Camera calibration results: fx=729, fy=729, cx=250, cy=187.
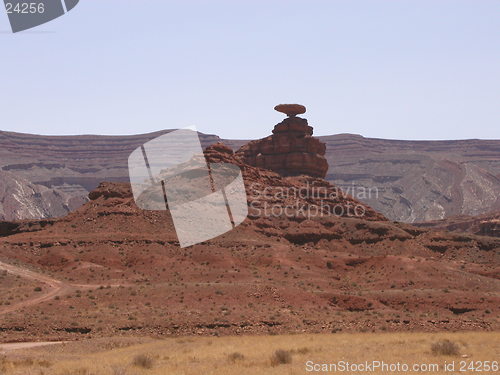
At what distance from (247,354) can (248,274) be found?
2531 cm

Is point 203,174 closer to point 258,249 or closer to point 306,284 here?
point 258,249

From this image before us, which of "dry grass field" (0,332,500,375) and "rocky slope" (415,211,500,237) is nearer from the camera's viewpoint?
"dry grass field" (0,332,500,375)

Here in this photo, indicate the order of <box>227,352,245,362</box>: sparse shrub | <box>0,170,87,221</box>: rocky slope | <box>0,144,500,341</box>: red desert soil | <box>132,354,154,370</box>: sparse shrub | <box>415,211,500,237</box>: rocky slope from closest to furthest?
<box>132,354,154,370</box>: sparse shrub < <box>227,352,245,362</box>: sparse shrub < <box>0,144,500,341</box>: red desert soil < <box>415,211,500,237</box>: rocky slope < <box>0,170,87,221</box>: rocky slope

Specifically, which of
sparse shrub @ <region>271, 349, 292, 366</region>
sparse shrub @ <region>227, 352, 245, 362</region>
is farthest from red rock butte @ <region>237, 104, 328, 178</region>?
sparse shrub @ <region>271, 349, 292, 366</region>

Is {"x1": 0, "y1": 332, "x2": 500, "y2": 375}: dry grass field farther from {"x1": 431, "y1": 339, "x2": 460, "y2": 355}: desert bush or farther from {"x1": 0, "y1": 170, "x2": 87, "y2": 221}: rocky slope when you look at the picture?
{"x1": 0, "y1": 170, "x2": 87, "y2": 221}: rocky slope

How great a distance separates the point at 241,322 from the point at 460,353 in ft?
50.0

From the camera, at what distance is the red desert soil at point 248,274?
39.8 meters

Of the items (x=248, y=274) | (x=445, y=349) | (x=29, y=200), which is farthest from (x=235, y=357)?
(x=29, y=200)

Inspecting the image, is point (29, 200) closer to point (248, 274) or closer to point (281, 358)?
point (248, 274)

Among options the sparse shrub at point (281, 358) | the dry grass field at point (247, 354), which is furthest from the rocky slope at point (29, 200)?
the sparse shrub at point (281, 358)

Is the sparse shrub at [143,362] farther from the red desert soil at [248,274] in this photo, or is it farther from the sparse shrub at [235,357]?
the red desert soil at [248,274]

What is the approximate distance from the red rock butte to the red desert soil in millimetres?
9280

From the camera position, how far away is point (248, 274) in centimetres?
5284

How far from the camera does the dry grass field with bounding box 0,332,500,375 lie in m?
23.4
